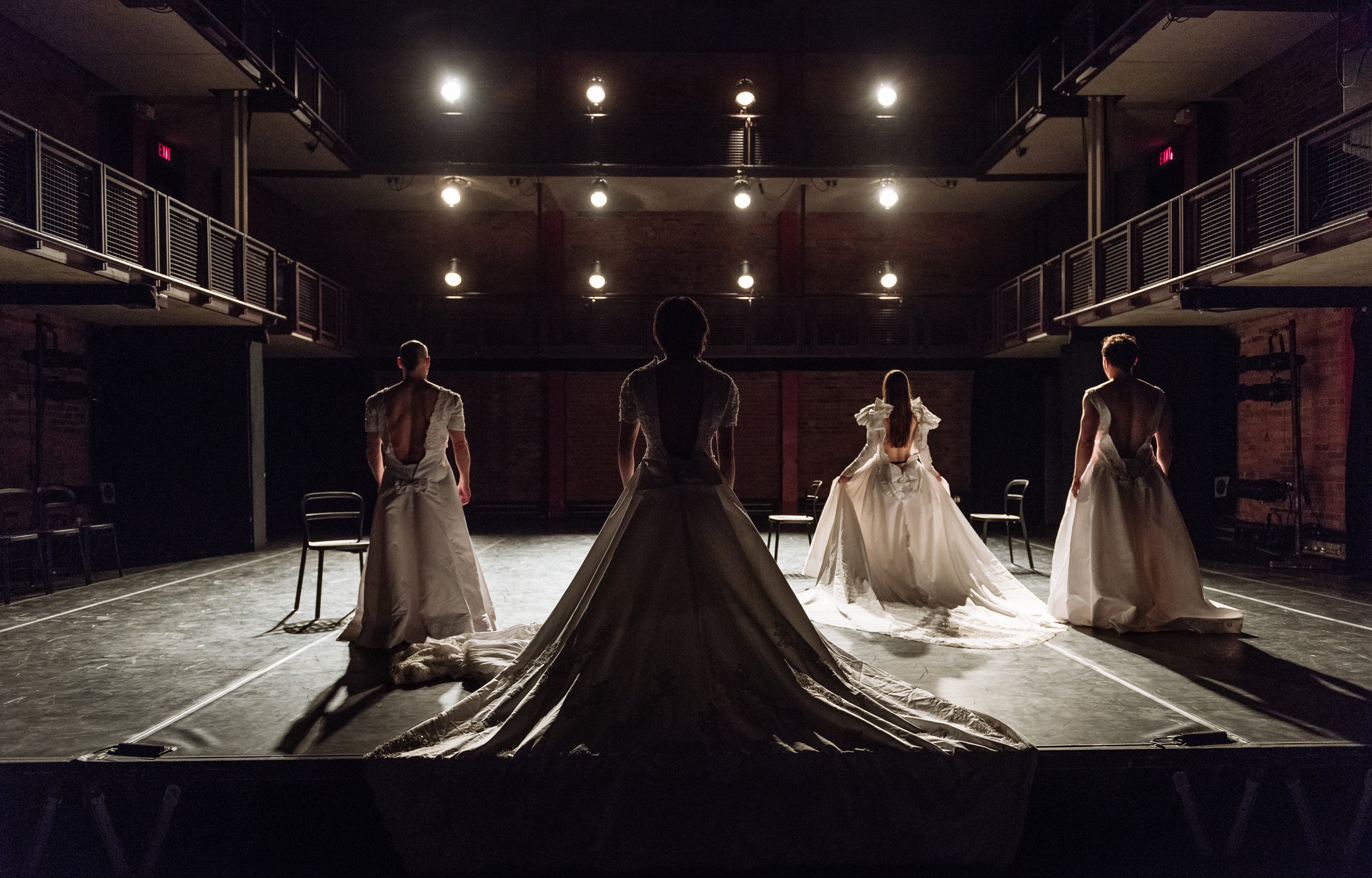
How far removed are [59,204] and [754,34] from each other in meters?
11.1

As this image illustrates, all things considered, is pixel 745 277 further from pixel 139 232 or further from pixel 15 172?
pixel 15 172

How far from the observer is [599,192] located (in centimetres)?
1194

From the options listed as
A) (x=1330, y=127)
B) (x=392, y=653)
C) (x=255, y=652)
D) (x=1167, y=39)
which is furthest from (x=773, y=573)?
(x=1167, y=39)

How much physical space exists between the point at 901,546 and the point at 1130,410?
1.77 metres

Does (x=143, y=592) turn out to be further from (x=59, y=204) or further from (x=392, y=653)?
(x=392, y=653)

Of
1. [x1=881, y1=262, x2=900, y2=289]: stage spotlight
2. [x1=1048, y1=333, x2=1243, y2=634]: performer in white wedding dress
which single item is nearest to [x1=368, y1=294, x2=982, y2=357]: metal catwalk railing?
[x1=881, y1=262, x2=900, y2=289]: stage spotlight

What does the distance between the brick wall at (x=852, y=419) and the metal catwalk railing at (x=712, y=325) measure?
950 millimetres

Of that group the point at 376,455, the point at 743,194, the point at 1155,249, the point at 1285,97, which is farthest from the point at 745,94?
the point at 376,455

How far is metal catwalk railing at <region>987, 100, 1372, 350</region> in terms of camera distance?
560cm

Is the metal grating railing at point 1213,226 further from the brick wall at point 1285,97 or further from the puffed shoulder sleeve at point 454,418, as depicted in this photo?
the puffed shoulder sleeve at point 454,418

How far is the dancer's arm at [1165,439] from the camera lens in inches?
186

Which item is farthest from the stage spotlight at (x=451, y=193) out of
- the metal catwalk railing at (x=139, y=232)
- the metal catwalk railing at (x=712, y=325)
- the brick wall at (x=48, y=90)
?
the brick wall at (x=48, y=90)

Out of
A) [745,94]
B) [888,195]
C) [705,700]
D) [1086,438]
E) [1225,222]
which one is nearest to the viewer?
[705,700]

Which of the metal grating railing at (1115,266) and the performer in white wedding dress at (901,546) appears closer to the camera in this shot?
the performer in white wedding dress at (901,546)
